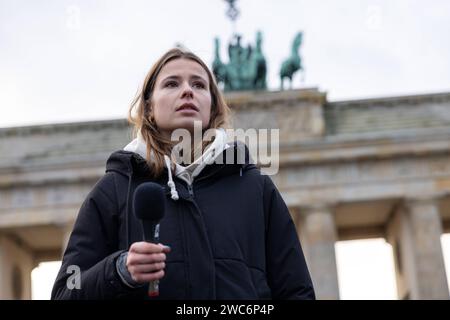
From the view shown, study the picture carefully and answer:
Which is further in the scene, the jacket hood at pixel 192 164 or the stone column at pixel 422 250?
the stone column at pixel 422 250

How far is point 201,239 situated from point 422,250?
2337 cm

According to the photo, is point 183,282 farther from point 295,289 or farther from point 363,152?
point 363,152

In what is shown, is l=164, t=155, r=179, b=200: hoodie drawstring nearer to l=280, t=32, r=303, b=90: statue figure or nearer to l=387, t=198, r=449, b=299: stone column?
l=387, t=198, r=449, b=299: stone column

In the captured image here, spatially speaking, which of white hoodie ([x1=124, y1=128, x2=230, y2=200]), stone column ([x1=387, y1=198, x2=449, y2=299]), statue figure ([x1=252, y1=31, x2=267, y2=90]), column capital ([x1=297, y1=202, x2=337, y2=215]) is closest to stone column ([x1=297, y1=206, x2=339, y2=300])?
column capital ([x1=297, y1=202, x2=337, y2=215])

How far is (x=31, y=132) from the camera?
1123 inches

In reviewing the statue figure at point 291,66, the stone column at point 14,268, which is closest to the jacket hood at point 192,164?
the stone column at point 14,268

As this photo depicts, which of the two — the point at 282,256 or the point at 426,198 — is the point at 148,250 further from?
the point at 426,198

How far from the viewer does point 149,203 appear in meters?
2.22

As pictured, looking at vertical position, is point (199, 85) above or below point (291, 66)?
below

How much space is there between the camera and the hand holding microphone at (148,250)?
2115mm

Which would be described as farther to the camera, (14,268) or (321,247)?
(14,268)

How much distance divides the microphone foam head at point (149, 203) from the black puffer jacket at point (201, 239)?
9.7 inches

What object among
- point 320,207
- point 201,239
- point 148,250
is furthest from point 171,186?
point 320,207

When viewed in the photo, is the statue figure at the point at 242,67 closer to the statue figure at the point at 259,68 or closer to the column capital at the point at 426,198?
the statue figure at the point at 259,68
